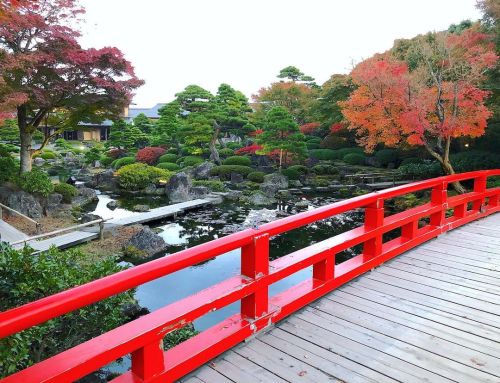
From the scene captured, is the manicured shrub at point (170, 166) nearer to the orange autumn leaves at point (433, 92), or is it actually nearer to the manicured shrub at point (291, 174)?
the manicured shrub at point (291, 174)

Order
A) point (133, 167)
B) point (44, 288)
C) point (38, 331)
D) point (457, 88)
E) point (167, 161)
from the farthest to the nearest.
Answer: point (167, 161) → point (133, 167) → point (457, 88) → point (44, 288) → point (38, 331)

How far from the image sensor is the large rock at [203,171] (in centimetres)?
2205

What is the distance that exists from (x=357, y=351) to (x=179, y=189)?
1625cm

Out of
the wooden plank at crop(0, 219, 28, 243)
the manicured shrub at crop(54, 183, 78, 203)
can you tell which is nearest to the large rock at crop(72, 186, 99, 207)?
the manicured shrub at crop(54, 183, 78, 203)

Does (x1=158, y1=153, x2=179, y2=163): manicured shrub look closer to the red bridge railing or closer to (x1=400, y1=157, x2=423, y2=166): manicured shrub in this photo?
(x1=400, y1=157, x2=423, y2=166): manicured shrub

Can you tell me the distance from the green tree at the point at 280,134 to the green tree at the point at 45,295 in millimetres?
16385

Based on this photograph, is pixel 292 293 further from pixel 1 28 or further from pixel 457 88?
pixel 457 88

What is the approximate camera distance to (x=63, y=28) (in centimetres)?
1272

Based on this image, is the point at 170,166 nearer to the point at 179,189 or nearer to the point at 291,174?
the point at 179,189

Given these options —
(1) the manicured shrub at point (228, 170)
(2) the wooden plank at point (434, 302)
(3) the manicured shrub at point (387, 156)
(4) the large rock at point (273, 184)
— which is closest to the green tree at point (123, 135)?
(1) the manicured shrub at point (228, 170)

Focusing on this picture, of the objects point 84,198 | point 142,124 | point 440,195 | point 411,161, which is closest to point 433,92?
point 411,161

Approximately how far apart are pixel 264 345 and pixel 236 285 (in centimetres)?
42

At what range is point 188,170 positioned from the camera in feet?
74.4

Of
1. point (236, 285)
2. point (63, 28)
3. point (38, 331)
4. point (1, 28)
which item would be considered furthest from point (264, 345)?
point (63, 28)
